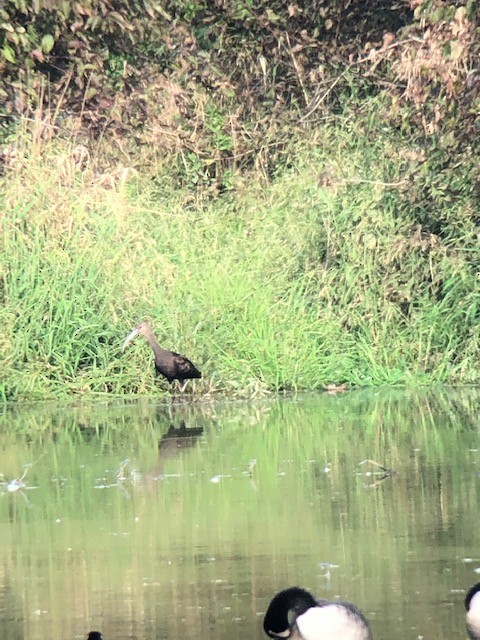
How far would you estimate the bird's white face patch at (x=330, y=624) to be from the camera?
20.2 ft

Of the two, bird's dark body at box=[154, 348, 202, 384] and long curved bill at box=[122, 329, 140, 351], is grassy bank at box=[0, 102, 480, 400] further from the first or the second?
bird's dark body at box=[154, 348, 202, 384]

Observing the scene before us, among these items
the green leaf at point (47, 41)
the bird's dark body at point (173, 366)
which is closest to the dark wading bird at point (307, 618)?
the bird's dark body at point (173, 366)

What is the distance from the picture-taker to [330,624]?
6.21 metres

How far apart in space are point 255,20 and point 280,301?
265 inches

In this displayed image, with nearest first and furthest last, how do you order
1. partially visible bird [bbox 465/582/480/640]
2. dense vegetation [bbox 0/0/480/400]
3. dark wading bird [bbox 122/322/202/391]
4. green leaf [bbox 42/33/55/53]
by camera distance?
1. partially visible bird [bbox 465/582/480/640]
2. dark wading bird [bbox 122/322/202/391]
3. dense vegetation [bbox 0/0/480/400]
4. green leaf [bbox 42/33/55/53]

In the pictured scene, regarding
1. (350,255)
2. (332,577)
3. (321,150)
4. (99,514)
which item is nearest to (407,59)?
(350,255)

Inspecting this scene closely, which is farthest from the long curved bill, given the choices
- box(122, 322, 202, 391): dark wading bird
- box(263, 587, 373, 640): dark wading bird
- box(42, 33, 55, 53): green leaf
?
box(263, 587, 373, 640): dark wading bird

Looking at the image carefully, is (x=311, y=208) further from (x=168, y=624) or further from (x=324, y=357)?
(x=168, y=624)

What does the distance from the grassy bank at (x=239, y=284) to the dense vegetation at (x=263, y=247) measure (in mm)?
21

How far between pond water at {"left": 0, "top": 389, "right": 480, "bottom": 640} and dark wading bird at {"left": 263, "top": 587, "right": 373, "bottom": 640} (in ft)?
0.66

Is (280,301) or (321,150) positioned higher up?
(321,150)

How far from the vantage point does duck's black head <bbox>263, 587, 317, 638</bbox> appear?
6320mm

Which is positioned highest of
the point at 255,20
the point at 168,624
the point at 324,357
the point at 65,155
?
the point at 255,20

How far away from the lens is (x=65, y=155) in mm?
17656
